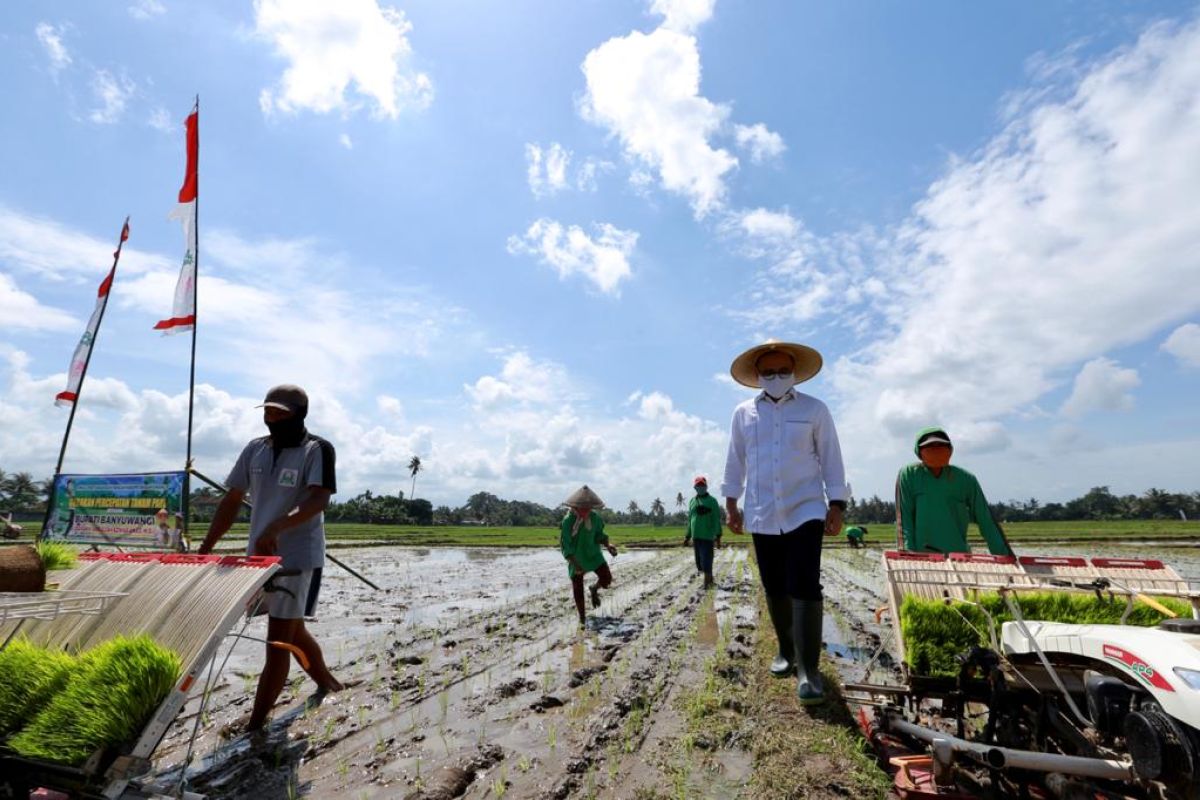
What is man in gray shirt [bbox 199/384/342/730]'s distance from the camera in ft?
10.6

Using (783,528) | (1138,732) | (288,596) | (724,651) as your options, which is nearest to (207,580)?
(288,596)

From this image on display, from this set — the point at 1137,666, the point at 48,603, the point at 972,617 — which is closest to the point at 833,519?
the point at 972,617

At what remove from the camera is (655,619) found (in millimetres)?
7051

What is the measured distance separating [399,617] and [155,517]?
3.83 meters

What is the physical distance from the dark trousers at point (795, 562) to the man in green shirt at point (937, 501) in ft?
2.97

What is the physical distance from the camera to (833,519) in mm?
3330

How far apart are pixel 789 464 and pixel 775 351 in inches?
27.8

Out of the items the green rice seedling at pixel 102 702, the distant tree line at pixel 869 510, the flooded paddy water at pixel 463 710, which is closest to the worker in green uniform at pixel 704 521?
the flooded paddy water at pixel 463 710

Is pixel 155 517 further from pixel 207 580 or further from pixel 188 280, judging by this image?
pixel 207 580

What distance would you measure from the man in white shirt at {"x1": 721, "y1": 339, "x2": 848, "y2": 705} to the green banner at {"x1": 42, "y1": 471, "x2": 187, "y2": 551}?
289 inches

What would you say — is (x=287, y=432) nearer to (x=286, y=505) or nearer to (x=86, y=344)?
(x=286, y=505)

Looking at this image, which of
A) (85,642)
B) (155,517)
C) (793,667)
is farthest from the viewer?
(155,517)

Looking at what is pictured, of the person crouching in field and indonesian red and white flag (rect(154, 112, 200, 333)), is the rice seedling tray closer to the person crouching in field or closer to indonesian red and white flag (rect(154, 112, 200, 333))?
the person crouching in field

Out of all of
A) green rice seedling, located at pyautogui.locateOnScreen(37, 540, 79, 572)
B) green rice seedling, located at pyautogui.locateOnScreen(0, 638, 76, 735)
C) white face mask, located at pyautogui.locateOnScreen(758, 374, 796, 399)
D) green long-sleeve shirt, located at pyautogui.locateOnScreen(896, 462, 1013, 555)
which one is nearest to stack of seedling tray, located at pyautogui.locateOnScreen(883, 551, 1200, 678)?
green long-sleeve shirt, located at pyautogui.locateOnScreen(896, 462, 1013, 555)
